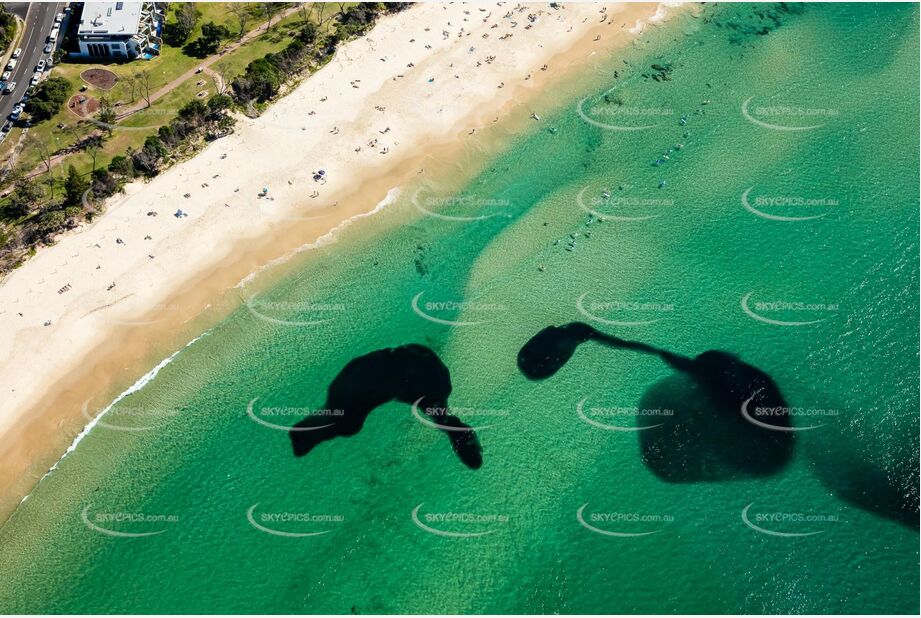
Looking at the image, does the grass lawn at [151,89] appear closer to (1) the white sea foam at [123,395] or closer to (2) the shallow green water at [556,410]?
(1) the white sea foam at [123,395]

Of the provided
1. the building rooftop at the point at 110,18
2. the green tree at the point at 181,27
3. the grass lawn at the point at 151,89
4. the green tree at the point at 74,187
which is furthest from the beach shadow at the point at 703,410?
the building rooftop at the point at 110,18

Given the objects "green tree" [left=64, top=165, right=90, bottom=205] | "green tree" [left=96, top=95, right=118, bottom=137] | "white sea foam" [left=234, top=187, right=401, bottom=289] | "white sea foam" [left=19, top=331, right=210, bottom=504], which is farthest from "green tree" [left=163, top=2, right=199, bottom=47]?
"white sea foam" [left=19, top=331, right=210, bottom=504]

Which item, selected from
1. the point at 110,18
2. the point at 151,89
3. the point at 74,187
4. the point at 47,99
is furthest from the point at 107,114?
the point at 110,18

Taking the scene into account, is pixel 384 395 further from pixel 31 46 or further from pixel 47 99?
pixel 31 46

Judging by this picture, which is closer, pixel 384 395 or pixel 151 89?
pixel 384 395

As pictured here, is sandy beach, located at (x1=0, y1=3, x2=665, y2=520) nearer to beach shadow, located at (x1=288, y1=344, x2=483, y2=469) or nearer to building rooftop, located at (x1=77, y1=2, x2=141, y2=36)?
beach shadow, located at (x1=288, y1=344, x2=483, y2=469)

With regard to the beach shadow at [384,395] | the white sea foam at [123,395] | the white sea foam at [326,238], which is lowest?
the beach shadow at [384,395]

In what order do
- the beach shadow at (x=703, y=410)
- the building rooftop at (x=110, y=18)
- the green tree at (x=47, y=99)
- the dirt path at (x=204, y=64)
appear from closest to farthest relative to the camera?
the beach shadow at (x=703, y=410) → the green tree at (x=47, y=99) → the dirt path at (x=204, y=64) → the building rooftop at (x=110, y=18)

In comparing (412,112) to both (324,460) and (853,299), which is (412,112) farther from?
(853,299)
